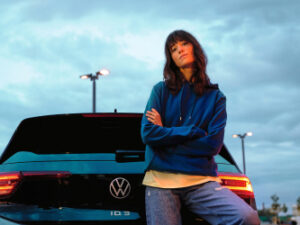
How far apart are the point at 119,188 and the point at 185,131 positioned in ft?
2.15

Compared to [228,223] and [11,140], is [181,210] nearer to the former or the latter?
[228,223]

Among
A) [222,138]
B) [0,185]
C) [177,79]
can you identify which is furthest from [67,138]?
[222,138]

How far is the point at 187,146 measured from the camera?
2.74 meters

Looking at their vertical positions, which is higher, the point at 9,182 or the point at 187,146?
the point at 187,146

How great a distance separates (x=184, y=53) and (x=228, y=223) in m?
1.07

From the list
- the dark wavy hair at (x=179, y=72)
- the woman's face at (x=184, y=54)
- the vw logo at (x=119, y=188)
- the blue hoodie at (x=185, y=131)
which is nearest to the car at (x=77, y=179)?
the vw logo at (x=119, y=188)

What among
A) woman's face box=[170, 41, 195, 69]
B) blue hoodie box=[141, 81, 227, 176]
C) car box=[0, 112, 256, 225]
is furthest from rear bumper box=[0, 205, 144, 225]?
woman's face box=[170, 41, 195, 69]

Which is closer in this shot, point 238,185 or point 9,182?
point 9,182

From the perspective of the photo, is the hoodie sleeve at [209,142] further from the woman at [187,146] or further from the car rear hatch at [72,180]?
the car rear hatch at [72,180]

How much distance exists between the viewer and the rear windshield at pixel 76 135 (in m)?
3.36

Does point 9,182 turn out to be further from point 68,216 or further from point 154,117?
point 154,117

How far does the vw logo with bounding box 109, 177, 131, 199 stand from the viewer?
9.99 ft

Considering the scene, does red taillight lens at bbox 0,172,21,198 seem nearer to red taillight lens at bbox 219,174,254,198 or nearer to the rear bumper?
the rear bumper

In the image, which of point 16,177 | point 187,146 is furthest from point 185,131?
point 16,177
